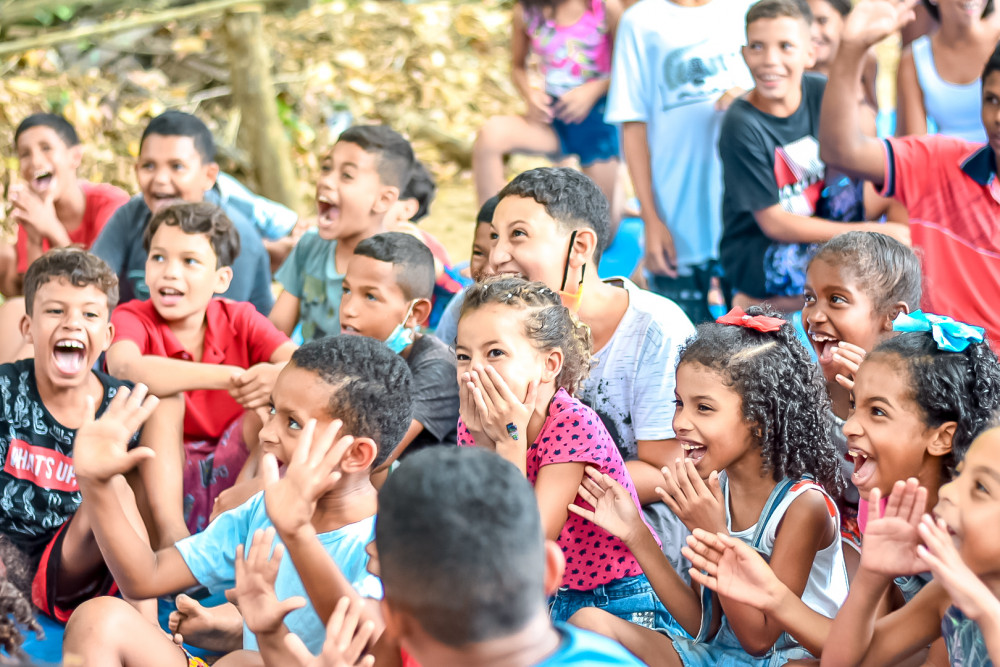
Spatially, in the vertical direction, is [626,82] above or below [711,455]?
above

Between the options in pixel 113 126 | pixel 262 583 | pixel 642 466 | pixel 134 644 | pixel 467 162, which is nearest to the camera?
pixel 262 583

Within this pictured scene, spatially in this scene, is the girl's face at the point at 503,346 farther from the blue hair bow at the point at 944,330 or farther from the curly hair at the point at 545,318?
the blue hair bow at the point at 944,330

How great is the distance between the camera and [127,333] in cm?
300

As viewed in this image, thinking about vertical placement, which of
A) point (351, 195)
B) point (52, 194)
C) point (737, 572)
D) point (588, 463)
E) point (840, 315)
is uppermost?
point (52, 194)

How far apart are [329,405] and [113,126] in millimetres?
4709

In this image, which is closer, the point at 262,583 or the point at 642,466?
the point at 262,583

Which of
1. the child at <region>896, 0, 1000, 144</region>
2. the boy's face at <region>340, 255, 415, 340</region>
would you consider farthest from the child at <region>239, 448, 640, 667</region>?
the child at <region>896, 0, 1000, 144</region>

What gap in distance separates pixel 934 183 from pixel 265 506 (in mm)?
2127

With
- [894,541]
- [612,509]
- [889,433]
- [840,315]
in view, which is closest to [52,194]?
[612,509]

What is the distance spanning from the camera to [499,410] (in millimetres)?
2137

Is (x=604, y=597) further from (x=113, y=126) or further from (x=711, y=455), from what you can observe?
(x=113, y=126)

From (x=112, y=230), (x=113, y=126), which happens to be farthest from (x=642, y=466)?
(x=113, y=126)

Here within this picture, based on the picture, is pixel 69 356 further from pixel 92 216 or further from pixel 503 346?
pixel 92 216

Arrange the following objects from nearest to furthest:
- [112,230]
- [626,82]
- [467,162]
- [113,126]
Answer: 1. [112,230]
2. [626,82]
3. [113,126]
4. [467,162]
